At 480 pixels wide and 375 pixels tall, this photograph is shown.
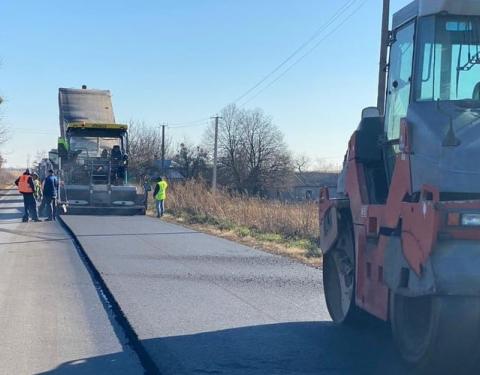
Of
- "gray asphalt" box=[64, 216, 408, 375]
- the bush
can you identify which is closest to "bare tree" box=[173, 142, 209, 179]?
the bush

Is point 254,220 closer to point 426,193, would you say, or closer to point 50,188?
point 50,188

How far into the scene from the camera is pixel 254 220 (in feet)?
75.8

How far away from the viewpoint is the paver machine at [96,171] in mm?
28203

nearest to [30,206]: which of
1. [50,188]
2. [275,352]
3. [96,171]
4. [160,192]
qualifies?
[50,188]

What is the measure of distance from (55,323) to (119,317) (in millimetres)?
700

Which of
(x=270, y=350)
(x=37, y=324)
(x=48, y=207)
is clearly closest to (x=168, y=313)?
(x=37, y=324)

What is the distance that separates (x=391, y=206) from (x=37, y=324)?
404 centimetres

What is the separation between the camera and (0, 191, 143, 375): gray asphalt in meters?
6.25

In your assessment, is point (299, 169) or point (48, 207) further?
point (299, 169)

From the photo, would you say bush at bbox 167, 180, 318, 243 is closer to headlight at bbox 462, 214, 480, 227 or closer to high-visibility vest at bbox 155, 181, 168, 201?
high-visibility vest at bbox 155, 181, 168, 201

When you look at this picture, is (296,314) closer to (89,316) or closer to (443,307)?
(89,316)

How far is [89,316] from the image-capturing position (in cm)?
825

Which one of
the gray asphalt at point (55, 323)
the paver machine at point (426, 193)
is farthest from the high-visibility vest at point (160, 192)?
the paver machine at point (426, 193)

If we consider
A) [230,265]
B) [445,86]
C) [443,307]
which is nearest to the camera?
[443,307]
